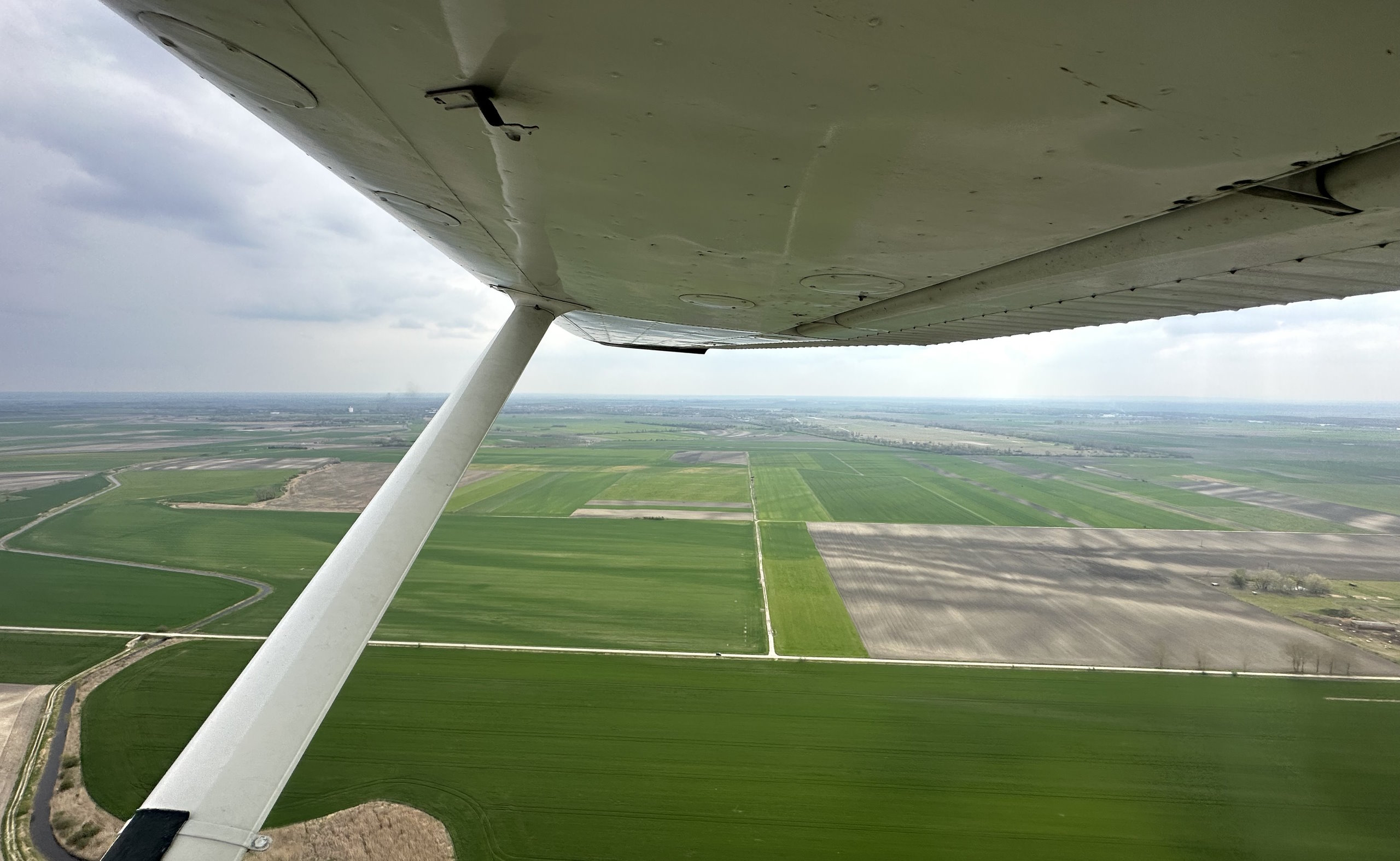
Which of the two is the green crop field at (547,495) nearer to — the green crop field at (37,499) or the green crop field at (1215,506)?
the green crop field at (37,499)

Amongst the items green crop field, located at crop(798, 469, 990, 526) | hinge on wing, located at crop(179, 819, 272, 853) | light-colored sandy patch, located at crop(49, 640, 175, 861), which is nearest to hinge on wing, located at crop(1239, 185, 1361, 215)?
hinge on wing, located at crop(179, 819, 272, 853)

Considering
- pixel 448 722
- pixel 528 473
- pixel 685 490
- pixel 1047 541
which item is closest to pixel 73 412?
pixel 528 473

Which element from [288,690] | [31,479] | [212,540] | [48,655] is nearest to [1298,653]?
[288,690]

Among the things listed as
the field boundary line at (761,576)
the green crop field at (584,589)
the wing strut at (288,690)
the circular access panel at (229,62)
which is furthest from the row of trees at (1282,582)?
the circular access panel at (229,62)

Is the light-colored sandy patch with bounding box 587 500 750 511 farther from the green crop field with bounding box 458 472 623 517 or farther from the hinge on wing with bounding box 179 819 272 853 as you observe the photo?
the hinge on wing with bounding box 179 819 272 853

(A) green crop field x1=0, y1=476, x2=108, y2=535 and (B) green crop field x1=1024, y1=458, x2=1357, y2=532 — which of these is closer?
(A) green crop field x1=0, y1=476, x2=108, y2=535
